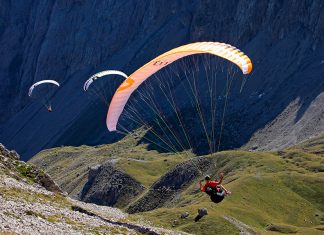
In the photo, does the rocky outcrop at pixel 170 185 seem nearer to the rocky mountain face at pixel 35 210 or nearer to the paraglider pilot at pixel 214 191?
the rocky mountain face at pixel 35 210

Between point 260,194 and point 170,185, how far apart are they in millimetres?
19709

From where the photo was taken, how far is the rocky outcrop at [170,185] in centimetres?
10194

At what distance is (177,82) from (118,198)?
72.6 metres

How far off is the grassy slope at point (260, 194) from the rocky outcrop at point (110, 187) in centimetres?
195

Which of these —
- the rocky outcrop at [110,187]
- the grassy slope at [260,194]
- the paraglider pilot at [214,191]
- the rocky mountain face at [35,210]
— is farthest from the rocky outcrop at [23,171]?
the rocky outcrop at [110,187]

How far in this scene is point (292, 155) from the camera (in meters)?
108

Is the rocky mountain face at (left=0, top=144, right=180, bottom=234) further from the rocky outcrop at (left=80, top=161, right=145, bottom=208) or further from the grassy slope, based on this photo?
the rocky outcrop at (left=80, top=161, right=145, bottom=208)

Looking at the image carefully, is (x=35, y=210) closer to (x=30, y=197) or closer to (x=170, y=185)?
(x=30, y=197)

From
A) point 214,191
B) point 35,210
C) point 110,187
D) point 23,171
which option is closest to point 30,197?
point 35,210

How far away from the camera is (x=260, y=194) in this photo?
89.8 metres

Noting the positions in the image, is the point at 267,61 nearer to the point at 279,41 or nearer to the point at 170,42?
the point at 279,41

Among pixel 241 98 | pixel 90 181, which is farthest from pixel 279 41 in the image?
pixel 90 181

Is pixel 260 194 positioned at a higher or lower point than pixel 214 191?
lower

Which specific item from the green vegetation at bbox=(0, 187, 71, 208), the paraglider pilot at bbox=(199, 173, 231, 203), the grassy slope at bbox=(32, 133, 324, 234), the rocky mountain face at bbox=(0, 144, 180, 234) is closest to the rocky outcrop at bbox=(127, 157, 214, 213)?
the grassy slope at bbox=(32, 133, 324, 234)
